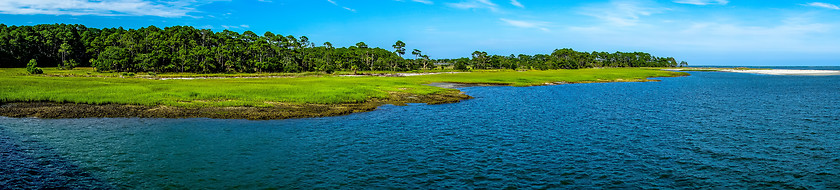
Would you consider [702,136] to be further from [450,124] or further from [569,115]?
[450,124]

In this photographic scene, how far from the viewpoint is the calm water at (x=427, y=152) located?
65.4ft

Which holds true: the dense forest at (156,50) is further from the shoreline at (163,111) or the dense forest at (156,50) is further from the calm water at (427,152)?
the calm water at (427,152)

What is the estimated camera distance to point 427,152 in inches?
1006

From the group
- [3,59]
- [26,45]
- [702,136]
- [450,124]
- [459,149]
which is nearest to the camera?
[459,149]

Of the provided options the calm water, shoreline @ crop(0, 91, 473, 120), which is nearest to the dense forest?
shoreline @ crop(0, 91, 473, 120)

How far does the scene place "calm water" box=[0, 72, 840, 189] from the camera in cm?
1994

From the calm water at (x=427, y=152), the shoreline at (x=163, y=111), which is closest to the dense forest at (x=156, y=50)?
the shoreline at (x=163, y=111)

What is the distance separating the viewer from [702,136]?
30.9 meters

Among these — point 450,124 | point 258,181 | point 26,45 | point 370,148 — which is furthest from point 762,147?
point 26,45

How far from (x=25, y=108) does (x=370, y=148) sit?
107 feet

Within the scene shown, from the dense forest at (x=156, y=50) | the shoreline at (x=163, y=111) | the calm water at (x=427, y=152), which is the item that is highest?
the dense forest at (x=156, y=50)

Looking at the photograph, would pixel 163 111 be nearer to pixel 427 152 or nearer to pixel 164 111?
pixel 164 111

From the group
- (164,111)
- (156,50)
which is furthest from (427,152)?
(156,50)

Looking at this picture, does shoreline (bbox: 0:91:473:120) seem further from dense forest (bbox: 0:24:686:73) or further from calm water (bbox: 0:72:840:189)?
dense forest (bbox: 0:24:686:73)
